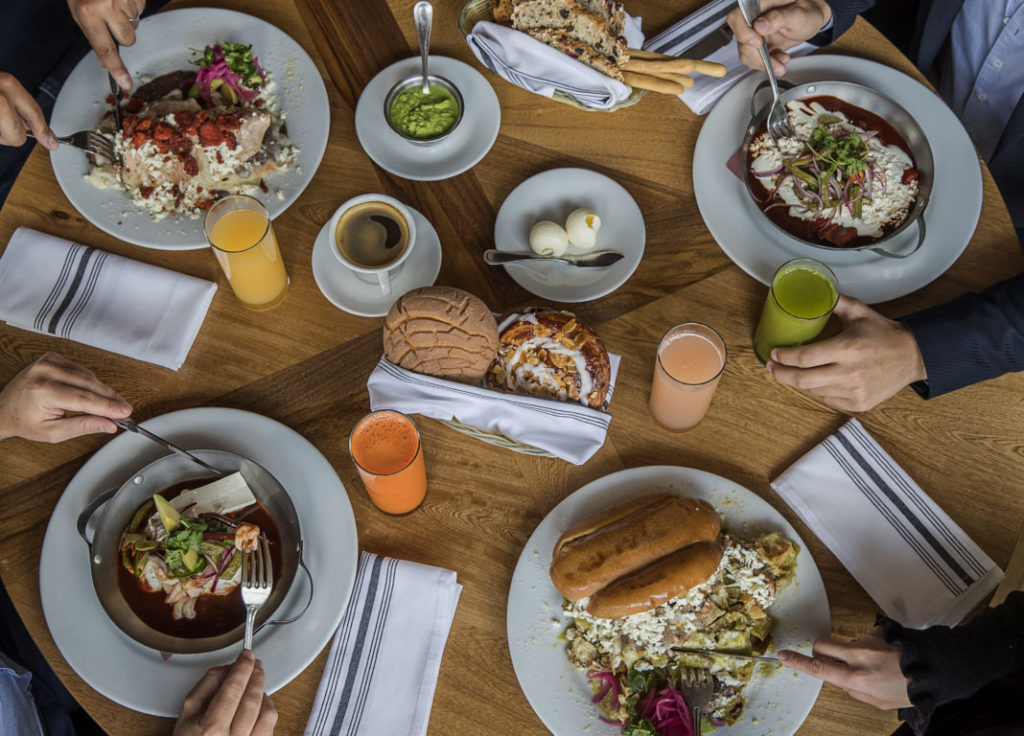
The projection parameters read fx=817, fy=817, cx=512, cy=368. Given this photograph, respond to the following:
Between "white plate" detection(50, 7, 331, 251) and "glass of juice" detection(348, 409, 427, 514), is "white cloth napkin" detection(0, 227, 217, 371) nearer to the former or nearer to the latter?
"white plate" detection(50, 7, 331, 251)

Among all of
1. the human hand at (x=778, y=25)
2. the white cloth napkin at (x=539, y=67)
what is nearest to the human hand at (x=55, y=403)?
the white cloth napkin at (x=539, y=67)

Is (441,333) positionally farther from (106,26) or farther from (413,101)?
(106,26)

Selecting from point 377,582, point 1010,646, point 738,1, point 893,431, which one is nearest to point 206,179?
point 377,582

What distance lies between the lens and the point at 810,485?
1.44 metres

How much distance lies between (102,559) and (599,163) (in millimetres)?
1194

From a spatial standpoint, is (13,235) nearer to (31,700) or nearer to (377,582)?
(31,700)

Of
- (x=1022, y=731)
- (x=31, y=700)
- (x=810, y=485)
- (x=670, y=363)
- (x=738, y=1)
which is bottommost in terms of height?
(x=31, y=700)

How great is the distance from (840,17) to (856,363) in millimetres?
802

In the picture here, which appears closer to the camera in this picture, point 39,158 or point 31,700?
point 31,700

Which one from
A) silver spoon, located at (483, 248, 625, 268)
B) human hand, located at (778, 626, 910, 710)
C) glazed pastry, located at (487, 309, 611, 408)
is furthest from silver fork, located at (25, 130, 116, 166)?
human hand, located at (778, 626, 910, 710)

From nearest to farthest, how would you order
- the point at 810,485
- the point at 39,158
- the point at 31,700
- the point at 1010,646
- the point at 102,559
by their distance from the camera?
the point at 1010,646 → the point at 102,559 → the point at 810,485 → the point at 31,700 → the point at 39,158

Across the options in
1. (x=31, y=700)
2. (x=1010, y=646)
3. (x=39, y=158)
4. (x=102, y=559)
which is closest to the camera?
(x=1010, y=646)

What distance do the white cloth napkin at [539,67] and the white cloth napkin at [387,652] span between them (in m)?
0.97

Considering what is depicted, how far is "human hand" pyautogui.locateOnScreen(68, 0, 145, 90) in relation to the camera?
1.67 meters
